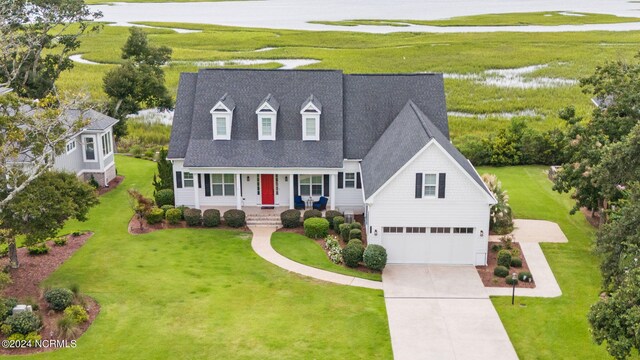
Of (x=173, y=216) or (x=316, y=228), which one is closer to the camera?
(x=316, y=228)

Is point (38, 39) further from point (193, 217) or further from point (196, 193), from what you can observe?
point (193, 217)

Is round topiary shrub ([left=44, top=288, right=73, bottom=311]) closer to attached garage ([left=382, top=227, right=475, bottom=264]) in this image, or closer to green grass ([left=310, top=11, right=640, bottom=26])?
attached garage ([left=382, top=227, right=475, bottom=264])

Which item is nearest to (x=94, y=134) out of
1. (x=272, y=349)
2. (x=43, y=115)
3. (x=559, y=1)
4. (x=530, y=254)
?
(x=43, y=115)

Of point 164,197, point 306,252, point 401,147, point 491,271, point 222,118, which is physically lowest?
point 491,271

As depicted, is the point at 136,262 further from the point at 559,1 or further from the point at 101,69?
the point at 559,1

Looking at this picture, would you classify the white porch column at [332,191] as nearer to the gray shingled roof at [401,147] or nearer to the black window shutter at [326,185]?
the black window shutter at [326,185]

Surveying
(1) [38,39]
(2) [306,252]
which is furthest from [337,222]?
(1) [38,39]
